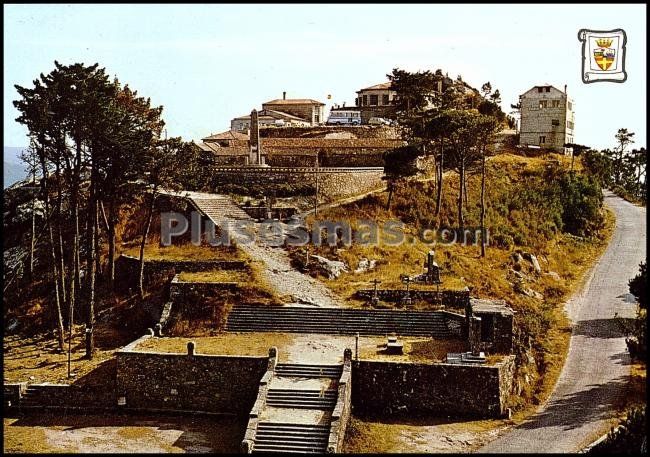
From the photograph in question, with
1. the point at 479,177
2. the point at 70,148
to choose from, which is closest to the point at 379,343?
the point at 70,148

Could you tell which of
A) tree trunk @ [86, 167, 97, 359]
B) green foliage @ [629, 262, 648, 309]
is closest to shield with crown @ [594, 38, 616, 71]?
green foliage @ [629, 262, 648, 309]

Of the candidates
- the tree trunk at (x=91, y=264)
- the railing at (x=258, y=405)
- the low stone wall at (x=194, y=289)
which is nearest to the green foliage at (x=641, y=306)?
the railing at (x=258, y=405)

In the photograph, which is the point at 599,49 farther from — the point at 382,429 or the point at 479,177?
the point at 479,177

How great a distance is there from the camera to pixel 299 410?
76.9 feet

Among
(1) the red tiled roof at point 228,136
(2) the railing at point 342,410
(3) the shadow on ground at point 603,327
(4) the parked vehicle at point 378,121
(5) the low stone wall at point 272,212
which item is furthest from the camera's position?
(4) the parked vehicle at point 378,121

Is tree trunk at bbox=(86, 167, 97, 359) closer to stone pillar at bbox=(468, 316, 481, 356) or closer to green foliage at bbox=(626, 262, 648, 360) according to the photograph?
stone pillar at bbox=(468, 316, 481, 356)

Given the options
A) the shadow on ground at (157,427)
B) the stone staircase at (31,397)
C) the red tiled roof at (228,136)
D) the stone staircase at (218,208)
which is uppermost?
the red tiled roof at (228,136)

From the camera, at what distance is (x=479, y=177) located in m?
51.0

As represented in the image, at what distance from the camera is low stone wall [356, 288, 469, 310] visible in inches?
1231

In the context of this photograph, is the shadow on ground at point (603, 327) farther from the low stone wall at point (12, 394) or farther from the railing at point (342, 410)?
the low stone wall at point (12, 394)

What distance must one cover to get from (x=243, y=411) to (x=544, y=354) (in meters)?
11.6

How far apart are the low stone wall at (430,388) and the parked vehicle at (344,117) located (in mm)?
54560

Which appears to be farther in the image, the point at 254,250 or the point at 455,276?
the point at 254,250

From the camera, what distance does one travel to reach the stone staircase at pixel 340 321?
1171 inches
